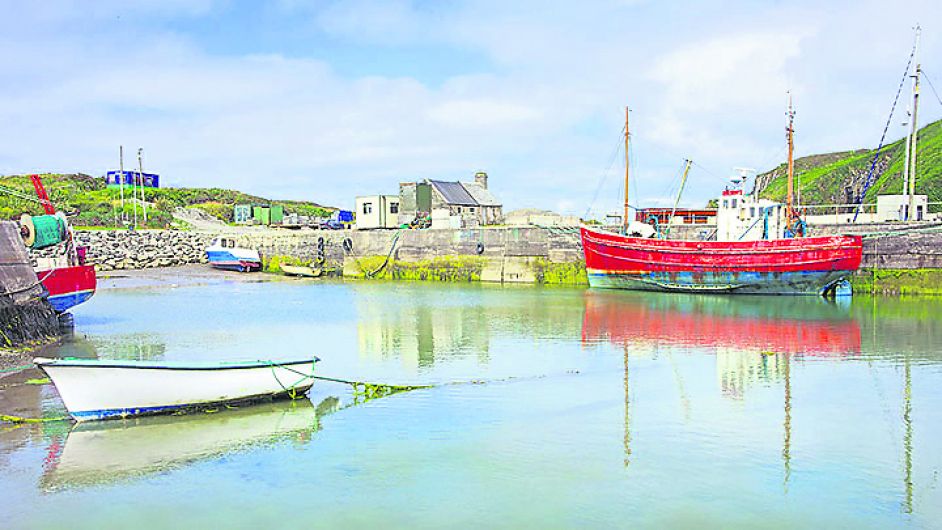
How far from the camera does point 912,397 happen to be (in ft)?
40.7

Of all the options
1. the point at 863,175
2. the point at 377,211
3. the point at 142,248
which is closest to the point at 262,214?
the point at 377,211

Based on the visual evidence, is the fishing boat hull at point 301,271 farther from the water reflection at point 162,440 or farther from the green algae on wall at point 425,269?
the water reflection at point 162,440

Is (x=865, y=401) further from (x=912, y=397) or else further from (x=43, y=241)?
(x=43, y=241)

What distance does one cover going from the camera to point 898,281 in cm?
2877

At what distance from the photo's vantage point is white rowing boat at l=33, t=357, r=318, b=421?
33.0 ft

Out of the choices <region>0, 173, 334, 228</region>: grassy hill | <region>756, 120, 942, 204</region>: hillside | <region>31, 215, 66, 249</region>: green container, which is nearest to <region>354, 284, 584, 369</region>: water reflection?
<region>31, 215, 66, 249</region>: green container

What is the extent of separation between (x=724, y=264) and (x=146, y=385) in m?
22.7

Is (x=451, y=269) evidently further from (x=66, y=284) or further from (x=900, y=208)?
(x=66, y=284)

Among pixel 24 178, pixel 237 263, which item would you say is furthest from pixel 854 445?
pixel 24 178

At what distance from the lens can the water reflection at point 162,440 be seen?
29.0 ft

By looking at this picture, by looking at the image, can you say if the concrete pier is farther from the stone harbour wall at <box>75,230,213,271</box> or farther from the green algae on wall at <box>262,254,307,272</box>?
the green algae on wall at <box>262,254,307,272</box>

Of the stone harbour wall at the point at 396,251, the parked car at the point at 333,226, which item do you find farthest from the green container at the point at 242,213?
the stone harbour wall at the point at 396,251

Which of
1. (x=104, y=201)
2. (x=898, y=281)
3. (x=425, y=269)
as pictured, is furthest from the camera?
(x=104, y=201)

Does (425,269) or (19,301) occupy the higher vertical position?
(19,301)
